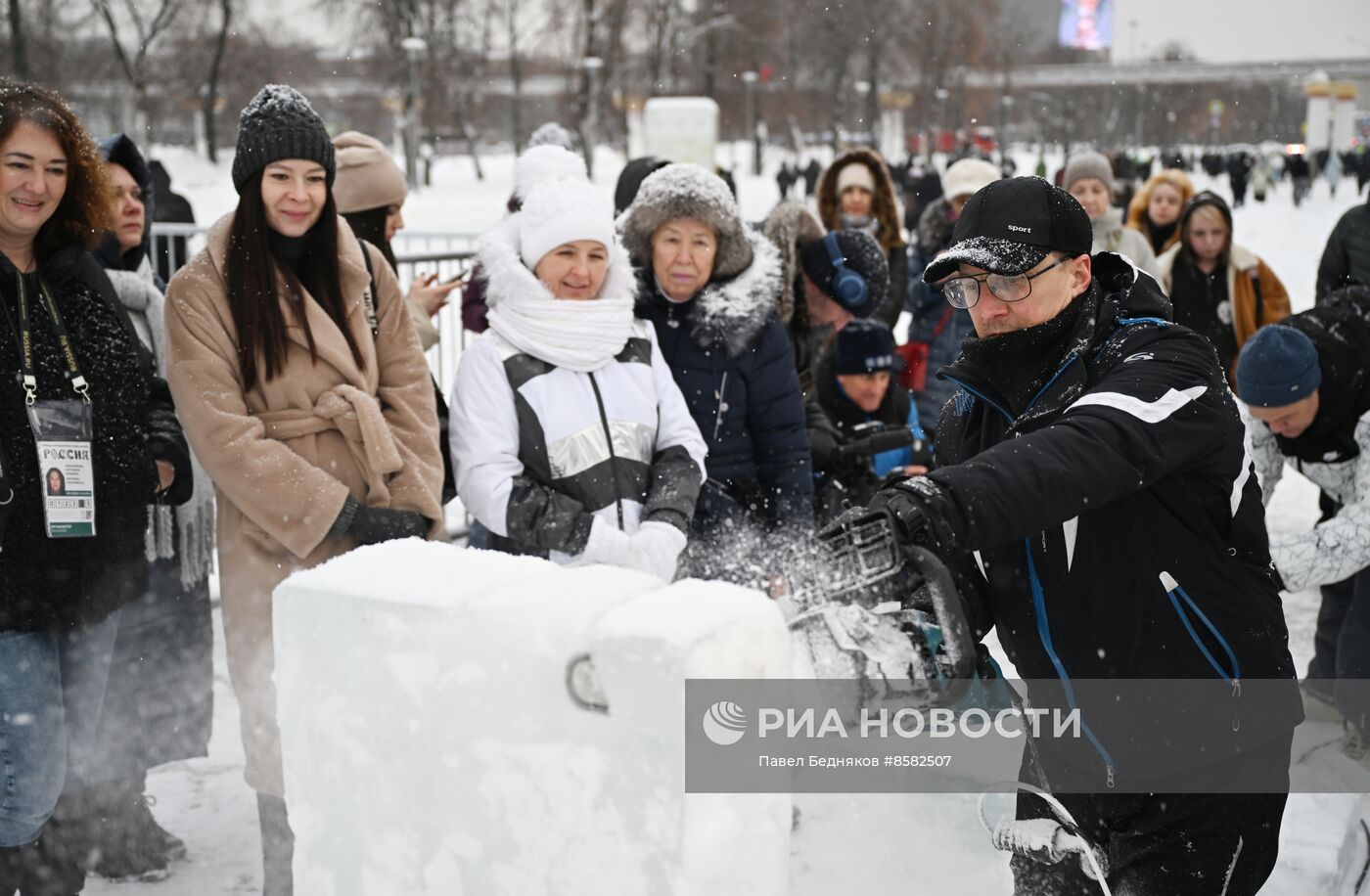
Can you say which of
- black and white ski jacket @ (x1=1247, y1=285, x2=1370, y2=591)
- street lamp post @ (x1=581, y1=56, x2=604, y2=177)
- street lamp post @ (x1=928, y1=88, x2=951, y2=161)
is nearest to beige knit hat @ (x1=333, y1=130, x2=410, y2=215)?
black and white ski jacket @ (x1=1247, y1=285, x2=1370, y2=591)

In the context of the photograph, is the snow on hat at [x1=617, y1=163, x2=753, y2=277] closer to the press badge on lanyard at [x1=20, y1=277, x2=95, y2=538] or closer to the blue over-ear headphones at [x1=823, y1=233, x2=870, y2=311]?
the blue over-ear headphones at [x1=823, y1=233, x2=870, y2=311]

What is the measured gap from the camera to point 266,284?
9.94 feet

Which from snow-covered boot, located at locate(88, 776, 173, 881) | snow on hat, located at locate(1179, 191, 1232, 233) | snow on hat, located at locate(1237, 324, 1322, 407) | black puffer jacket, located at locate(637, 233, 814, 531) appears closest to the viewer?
snow-covered boot, located at locate(88, 776, 173, 881)

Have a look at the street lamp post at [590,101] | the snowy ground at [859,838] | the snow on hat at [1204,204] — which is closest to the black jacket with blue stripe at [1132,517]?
the snowy ground at [859,838]

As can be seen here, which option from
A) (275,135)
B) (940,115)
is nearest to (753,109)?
(940,115)

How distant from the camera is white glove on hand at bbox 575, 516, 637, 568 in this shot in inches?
127

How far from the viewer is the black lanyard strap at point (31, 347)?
269 cm

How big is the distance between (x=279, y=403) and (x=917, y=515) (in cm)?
190

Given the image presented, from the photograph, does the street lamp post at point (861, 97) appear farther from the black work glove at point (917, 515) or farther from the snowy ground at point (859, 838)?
the black work glove at point (917, 515)

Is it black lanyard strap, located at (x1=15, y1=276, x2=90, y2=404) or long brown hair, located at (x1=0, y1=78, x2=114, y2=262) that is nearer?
black lanyard strap, located at (x1=15, y1=276, x2=90, y2=404)

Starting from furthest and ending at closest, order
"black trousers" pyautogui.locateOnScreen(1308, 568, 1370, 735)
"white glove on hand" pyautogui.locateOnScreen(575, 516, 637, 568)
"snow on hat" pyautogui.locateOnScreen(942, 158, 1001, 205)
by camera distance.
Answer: "snow on hat" pyautogui.locateOnScreen(942, 158, 1001, 205) < "black trousers" pyautogui.locateOnScreen(1308, 568, 1370, 735) < "white glove on hand" pyautogui.locateOnScreen(575, 516, 637, 568)

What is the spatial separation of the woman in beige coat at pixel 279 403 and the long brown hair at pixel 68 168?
0.24m

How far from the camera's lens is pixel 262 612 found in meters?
3.04

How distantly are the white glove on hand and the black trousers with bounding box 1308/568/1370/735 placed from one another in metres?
2.18
